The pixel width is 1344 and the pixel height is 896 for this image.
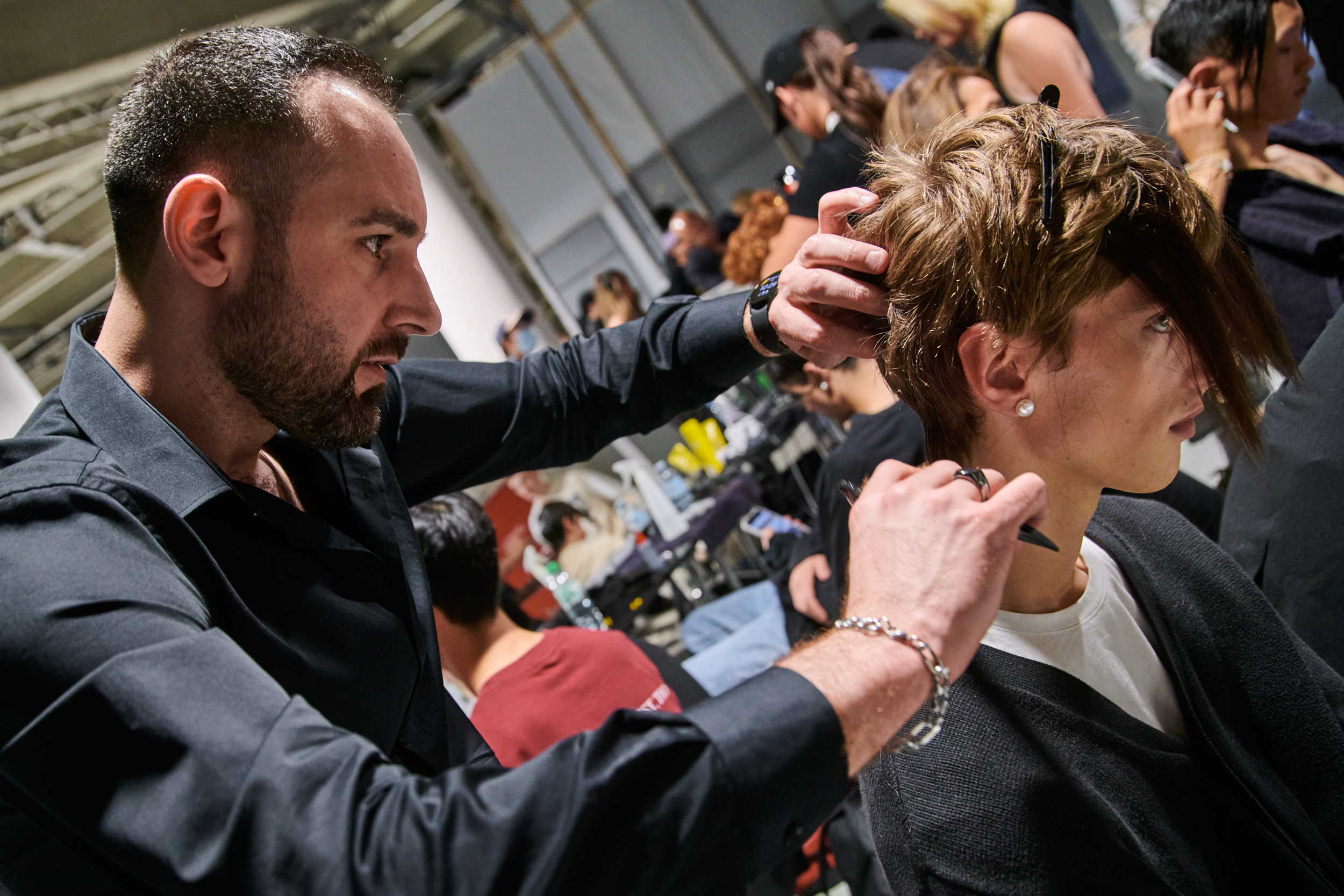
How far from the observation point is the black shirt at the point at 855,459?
2.06 metres

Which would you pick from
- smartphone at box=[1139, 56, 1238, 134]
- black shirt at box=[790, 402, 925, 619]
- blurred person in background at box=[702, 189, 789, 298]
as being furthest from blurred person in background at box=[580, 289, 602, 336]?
smartphone at box=[1139, 56, 1238, 134]

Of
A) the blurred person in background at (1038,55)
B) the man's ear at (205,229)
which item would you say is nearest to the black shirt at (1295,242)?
the blurred person in background at (1038,55)

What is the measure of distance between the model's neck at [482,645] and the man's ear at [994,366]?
1.35 m

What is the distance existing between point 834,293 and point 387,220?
1.98 ft

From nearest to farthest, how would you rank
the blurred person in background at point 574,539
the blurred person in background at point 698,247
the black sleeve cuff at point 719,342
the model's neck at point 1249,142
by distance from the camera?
the black sleeve cuff at point 719,342
the model's neck at point 1249,142
the blurred person in background at point 574,539
the blurred person in background at point 698,247

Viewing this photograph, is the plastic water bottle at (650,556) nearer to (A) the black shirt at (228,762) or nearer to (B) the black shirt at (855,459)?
(B) the black shirt at (855,459)

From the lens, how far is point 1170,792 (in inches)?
42.4

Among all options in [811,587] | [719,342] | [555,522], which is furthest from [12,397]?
[719,342]

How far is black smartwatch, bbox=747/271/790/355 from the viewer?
1323 mm

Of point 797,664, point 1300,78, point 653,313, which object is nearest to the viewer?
point 797,664

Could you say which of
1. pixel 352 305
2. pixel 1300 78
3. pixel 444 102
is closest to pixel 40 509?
pixel 352 305

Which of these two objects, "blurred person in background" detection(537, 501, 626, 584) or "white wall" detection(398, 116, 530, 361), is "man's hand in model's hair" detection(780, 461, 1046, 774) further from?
"white wall" detection(398, 116, 530, 361)

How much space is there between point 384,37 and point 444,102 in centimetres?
81

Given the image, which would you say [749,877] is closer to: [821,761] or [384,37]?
[821,761]
